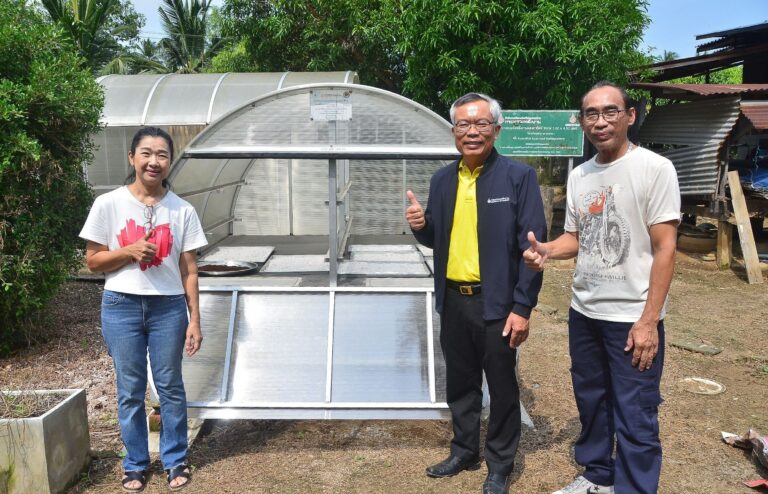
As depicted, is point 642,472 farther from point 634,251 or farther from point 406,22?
point 406,22

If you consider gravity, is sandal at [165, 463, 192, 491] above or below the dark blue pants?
below

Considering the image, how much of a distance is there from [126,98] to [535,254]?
10.9m

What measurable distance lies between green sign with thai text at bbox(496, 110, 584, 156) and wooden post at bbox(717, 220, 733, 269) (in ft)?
9.73

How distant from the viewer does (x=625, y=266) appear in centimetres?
289

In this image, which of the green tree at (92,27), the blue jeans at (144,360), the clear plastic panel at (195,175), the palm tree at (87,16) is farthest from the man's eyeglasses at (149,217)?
the palm tree at (87,16)

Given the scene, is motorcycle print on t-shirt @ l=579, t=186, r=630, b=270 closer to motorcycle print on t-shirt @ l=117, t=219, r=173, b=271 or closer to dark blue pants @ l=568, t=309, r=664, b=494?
dark blue pants @ l=568, t=309, r=664, b=494

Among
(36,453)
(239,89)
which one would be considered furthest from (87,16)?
(36,453)

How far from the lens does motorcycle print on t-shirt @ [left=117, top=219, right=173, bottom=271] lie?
324cm

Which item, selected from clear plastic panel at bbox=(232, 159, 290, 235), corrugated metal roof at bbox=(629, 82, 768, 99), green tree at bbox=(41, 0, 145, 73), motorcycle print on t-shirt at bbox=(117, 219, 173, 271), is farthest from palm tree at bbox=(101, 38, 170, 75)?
motorcycle print on t-shirt at bbox=(117, 219, 173, 271)

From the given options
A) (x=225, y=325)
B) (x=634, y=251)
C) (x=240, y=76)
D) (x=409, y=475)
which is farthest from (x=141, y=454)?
(x=240, y=76)

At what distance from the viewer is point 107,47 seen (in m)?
24.3

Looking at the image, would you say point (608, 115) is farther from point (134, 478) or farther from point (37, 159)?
point (37, 159)

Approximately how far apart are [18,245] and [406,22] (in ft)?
23.7

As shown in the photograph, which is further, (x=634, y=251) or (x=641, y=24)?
(x=641, y=24)
